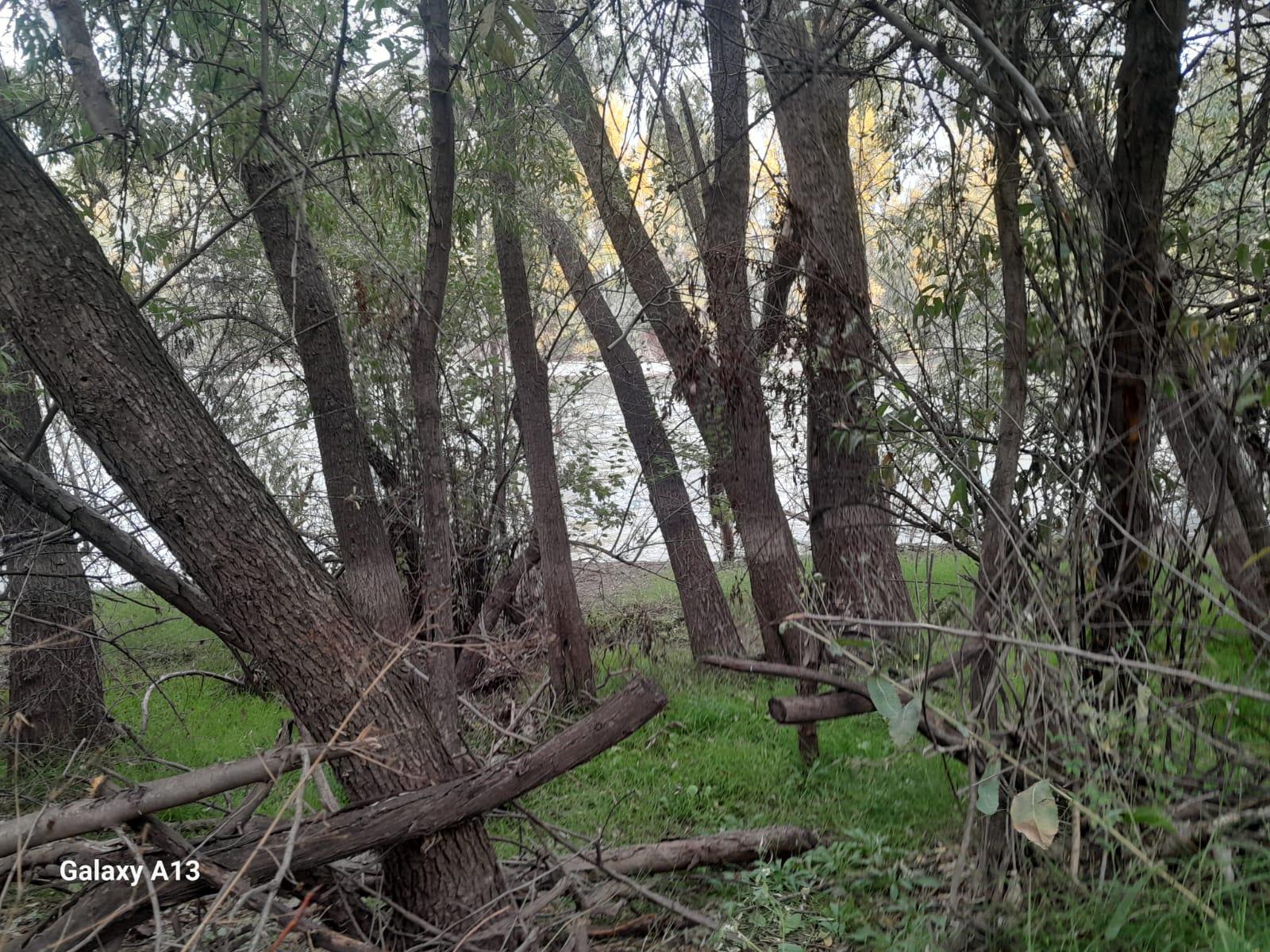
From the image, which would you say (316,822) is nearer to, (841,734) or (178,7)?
(841,734)

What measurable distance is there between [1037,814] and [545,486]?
16.7ft

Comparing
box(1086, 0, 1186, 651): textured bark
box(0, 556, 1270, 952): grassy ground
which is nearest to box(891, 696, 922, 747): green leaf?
box(0, 556, 1270, 952): grassy ground

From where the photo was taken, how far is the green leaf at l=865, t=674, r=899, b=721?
276 cm

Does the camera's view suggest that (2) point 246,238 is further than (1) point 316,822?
Yes

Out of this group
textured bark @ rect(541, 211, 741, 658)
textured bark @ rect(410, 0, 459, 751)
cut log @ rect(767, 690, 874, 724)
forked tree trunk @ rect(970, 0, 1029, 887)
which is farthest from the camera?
textured bark @ rect(541, 211, 741, 658)

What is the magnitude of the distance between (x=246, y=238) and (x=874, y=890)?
6406 mm

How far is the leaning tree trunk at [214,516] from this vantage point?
3.10m

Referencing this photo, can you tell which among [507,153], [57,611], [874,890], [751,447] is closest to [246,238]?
[507,153]

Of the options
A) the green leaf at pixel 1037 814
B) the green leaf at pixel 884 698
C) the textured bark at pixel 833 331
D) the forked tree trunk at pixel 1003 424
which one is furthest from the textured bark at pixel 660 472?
the green leaf at pixel 1037 814

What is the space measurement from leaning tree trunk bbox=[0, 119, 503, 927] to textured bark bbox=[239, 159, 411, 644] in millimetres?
2748

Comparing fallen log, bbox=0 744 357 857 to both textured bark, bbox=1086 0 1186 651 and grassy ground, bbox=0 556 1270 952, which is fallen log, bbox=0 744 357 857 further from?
textured bark, bbox=1086 0 1186 651

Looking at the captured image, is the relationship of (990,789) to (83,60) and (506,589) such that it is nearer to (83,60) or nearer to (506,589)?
(83,60)

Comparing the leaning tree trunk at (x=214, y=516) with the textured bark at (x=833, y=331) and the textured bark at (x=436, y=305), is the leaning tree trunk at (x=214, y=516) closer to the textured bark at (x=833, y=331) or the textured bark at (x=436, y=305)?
the textured bark at (x=436, y=305)

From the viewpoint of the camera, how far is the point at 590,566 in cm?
974
